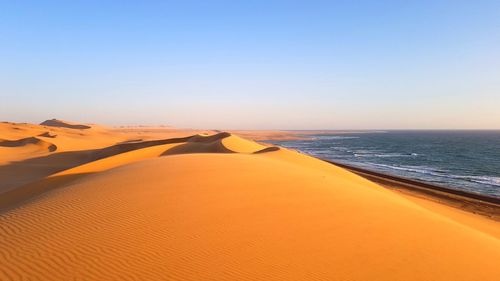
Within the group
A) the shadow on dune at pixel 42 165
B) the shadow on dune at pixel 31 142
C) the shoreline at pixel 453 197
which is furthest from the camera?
the shadow on dune at pixel 31 142

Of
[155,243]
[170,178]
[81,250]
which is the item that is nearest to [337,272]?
[155,243]

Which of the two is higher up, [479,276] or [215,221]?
[215,221]

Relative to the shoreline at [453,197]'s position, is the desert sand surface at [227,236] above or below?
above

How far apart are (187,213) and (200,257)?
69.6 inches

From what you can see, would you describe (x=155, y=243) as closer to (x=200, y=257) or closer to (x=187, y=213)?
(x=200, y=257)

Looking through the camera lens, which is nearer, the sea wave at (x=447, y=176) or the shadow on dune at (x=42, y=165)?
the shadow on dune at (x=42, y=165)

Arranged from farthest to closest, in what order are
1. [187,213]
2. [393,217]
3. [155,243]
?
1. [393,217]
2. [187,213]
3. [155,243]

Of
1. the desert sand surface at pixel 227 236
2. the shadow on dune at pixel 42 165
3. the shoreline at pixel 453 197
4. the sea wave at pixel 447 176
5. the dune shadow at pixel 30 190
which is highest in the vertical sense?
the desert sand surface at pixel 227 236

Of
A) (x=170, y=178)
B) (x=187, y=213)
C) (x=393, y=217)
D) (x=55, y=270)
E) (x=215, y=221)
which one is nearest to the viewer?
(x=55, y=270)

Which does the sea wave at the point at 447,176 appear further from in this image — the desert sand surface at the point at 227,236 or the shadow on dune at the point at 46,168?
the desert sand surface at the point at 227,236

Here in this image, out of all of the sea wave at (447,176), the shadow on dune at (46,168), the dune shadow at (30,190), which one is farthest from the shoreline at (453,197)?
the dune shadow at (30,190)

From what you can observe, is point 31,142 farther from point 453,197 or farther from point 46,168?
point 453,197

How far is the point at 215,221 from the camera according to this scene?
585 centimetres

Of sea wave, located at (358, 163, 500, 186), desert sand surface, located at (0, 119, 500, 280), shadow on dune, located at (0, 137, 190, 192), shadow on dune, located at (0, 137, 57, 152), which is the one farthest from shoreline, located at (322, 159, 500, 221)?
shadow on dune, located at (0, 137, 57, 152)
